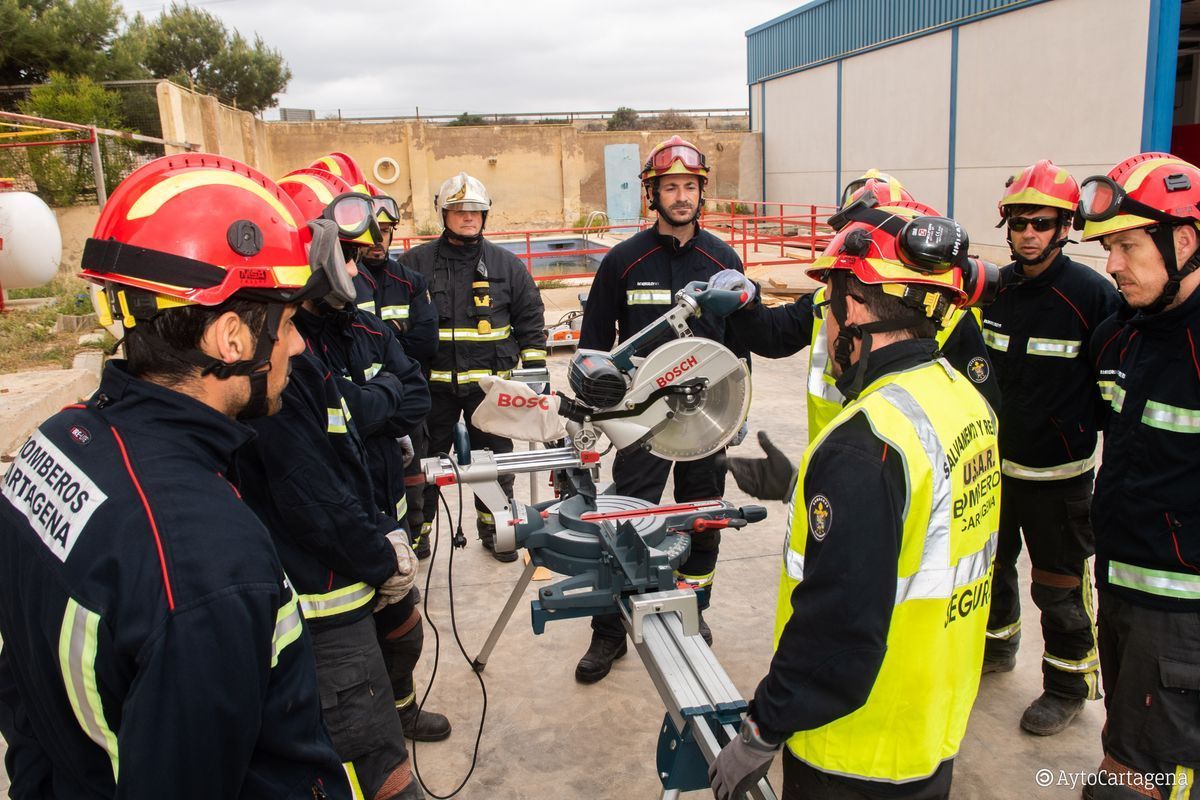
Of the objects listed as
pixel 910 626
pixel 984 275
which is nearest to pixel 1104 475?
pixel 984 275

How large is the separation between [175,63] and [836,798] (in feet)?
136

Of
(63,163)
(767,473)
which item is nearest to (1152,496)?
(767,473)

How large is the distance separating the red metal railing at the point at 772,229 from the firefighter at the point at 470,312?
7174 mm

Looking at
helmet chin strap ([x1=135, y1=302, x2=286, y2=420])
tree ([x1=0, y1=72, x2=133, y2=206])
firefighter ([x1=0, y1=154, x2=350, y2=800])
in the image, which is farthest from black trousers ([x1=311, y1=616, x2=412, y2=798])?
tree ([x1=0, y1=72, x2=133, y2=206])

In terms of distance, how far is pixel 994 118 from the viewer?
54.8 feet

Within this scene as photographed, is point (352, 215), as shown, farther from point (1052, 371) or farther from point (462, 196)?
point (1052, 371)

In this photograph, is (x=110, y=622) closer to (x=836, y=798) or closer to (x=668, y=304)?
(x=836, y=798)

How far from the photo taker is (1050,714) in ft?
10.7

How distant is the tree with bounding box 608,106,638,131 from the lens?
134 feet

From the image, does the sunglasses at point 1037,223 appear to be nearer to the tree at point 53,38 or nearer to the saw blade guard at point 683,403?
the saw blade guard at point 683,403

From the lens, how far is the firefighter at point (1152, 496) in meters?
2.34

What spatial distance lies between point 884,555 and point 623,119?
1670 inches

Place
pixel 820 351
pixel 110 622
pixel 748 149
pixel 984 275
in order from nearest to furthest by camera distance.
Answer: pixel 110 622 < pixel 984 275 < pixel 820 351 < pixel 748 149

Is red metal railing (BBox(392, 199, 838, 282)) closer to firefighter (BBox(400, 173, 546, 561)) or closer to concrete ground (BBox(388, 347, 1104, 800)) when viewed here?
firefighter (BBox(400, 173, 546, 561))
